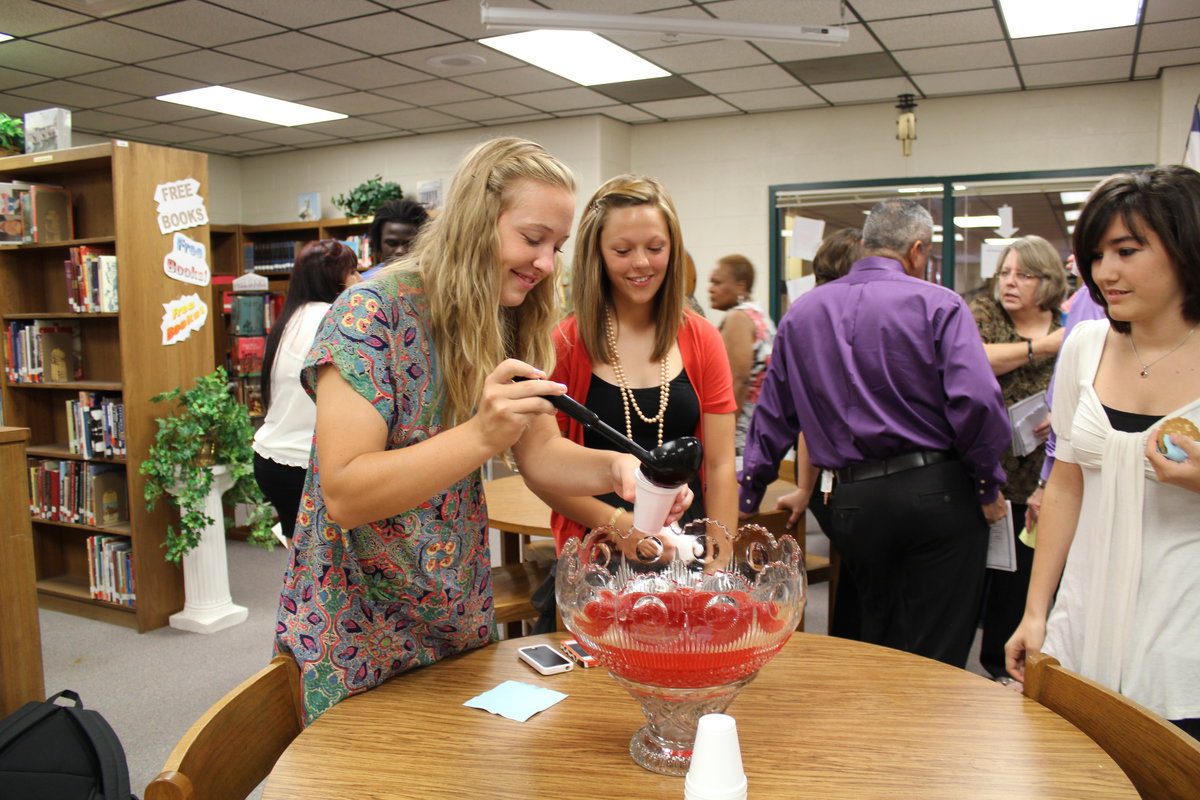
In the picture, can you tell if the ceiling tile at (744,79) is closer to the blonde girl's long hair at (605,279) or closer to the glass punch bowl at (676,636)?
the blonde girl's long hair at (605,279)

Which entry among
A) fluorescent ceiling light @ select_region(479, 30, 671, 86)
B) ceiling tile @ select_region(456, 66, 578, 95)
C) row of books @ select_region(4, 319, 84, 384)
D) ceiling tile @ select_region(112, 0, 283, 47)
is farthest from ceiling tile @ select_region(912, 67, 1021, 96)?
row of books @ select_region(4, 319, 84, 384)

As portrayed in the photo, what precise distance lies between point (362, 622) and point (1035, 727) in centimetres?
95

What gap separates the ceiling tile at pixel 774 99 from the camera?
20.3ft

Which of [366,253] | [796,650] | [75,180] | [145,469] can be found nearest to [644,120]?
[366,253]

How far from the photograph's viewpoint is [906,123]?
18.6ft

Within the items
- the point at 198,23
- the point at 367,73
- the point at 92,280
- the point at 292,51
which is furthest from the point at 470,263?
the point at 367,73

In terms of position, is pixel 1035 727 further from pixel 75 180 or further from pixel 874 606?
pixel 75 180

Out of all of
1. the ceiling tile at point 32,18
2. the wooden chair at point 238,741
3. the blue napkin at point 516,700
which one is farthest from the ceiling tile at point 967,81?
the wooden chair at point 238,741

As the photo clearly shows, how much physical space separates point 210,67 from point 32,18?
1058mm

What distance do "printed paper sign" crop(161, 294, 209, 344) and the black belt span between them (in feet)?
10.3

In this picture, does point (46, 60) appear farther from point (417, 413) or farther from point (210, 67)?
point (417, 413)

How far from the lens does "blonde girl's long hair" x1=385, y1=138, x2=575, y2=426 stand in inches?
50.2

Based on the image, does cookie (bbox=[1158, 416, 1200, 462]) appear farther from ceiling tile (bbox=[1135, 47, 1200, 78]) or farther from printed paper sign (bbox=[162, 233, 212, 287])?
ceiling tile (bbox=[1135, 47, 1200, 78])

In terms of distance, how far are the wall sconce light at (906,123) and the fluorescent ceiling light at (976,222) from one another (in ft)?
2.09
